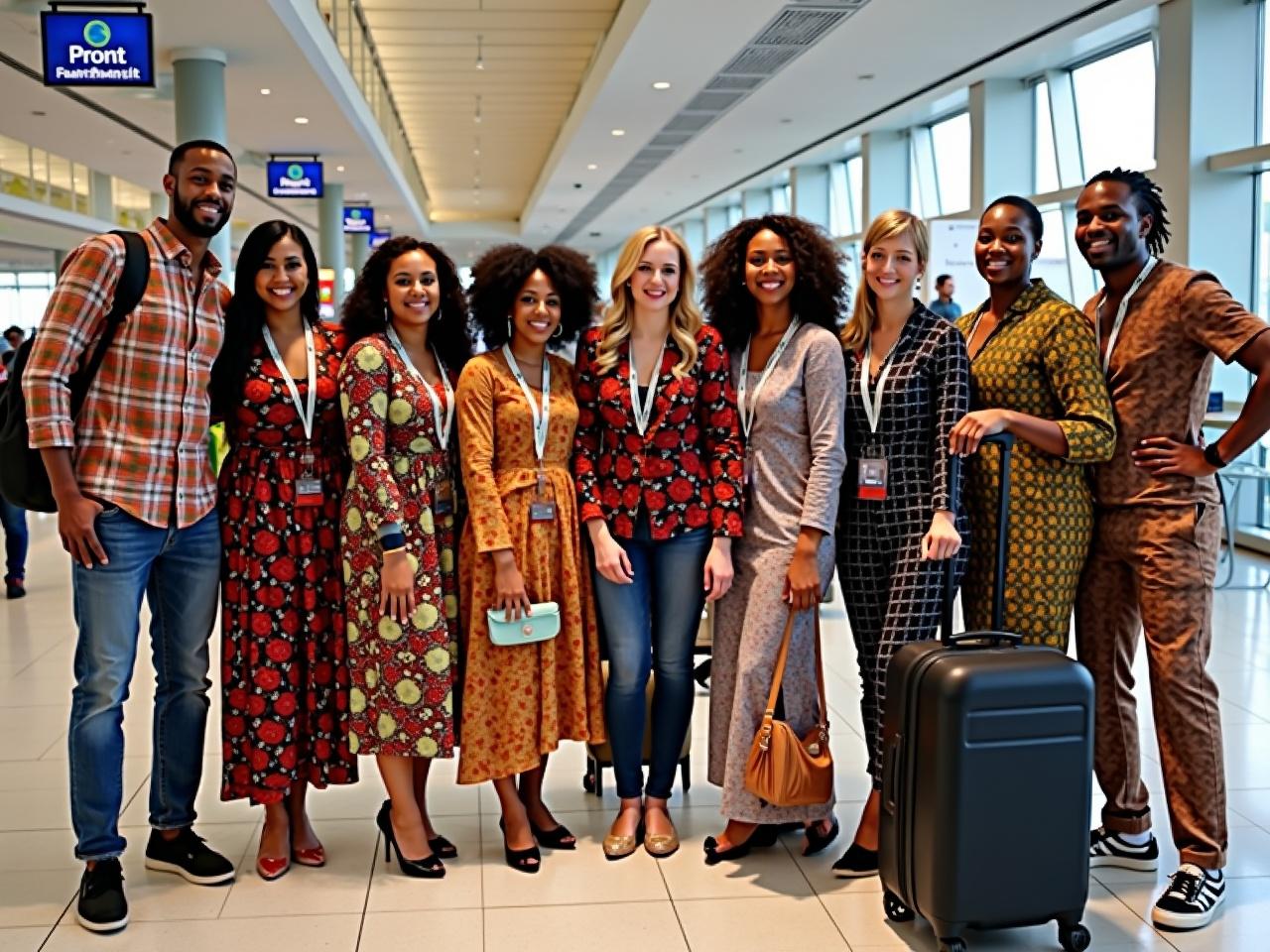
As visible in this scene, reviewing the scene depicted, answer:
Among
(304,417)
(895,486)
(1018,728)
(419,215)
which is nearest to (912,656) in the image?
(1018,728)

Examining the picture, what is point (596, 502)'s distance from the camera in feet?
10.9

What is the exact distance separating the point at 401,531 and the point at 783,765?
116cm

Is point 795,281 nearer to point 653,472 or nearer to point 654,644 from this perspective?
point 653,472

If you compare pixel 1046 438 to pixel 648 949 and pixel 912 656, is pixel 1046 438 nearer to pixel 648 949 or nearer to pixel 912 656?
pixel 912 656

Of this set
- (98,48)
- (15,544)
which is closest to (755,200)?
(98,48)

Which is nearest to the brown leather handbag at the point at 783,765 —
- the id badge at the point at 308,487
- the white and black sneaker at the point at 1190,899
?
the white and black sneaker at the point at 1190,899

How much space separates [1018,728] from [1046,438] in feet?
2.44

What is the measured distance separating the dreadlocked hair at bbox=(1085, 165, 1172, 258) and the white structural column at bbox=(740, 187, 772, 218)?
63.2 feet

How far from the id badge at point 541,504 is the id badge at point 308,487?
56cm

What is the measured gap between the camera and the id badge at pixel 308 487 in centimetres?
322

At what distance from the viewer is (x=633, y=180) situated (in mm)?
20359

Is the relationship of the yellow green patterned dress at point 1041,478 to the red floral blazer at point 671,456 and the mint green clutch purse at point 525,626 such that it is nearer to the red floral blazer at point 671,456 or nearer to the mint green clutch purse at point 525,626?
the red floral blazer at point 671,456

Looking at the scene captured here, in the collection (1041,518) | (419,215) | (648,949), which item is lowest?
(648,949)

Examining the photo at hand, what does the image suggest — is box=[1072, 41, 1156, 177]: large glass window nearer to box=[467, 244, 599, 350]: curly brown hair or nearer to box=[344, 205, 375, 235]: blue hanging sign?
box=[467, 244, 599, 350]: curly brown hair
